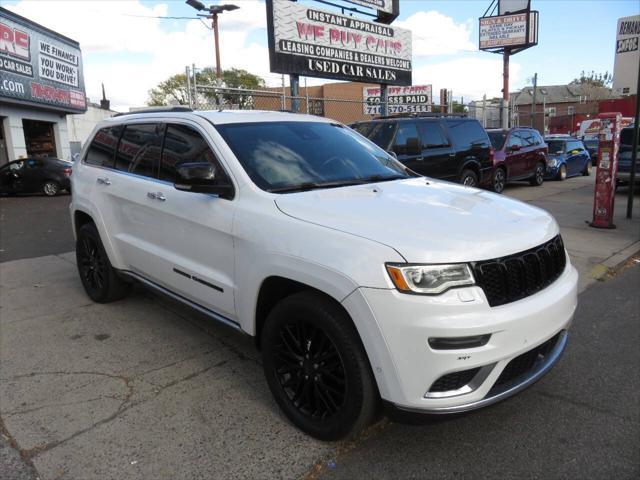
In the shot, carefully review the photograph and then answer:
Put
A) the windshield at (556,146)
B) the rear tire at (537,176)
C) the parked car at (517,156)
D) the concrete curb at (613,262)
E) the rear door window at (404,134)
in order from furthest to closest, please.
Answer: the windshield at (556,146), the rear tire at (537,176), the parked car at (517,156), the rear door window at (404,134), the concrete curb at (613,262)

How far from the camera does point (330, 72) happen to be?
543 inches

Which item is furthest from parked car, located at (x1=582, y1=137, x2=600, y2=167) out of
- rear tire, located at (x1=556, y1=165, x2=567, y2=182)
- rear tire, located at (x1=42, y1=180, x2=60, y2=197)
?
rear tire, located at (x1=42, y1=180, x2=60, y2=197)

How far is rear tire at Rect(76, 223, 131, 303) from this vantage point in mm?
4906

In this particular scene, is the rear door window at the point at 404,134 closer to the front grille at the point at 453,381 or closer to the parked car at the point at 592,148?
the front grille at the point at 453,381

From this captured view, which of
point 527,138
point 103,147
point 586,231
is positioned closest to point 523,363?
point 103,147

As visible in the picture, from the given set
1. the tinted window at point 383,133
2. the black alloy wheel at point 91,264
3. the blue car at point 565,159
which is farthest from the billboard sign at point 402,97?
the black alloy wheel at point 91,264

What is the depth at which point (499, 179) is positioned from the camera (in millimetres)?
13789

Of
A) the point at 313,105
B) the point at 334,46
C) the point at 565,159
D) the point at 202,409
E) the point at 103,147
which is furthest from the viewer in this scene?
the point at 313,105

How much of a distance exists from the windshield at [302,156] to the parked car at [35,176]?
1642cm

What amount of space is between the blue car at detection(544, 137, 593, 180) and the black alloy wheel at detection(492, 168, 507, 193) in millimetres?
4684

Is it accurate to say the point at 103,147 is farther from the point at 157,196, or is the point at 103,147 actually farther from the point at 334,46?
the point at 334,46

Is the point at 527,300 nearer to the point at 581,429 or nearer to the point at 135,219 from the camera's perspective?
the point at 581,429

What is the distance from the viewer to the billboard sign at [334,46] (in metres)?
12.3

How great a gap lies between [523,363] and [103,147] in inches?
167
